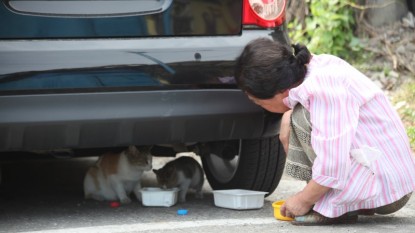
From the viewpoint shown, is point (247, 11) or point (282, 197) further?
point (282, 197)

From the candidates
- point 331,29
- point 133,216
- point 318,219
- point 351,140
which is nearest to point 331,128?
point 351,140

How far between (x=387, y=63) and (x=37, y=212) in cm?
399

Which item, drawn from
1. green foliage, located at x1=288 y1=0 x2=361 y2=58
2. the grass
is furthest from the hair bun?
green foliage, located at x1=288 y1=0 x2=361 y2=58

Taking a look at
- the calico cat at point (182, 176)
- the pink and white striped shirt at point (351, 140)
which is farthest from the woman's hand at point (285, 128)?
the calico cat at point (182, 176)

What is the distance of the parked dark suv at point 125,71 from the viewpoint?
377 centimetres

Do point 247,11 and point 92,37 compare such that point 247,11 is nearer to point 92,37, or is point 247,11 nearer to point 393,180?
point 92,37

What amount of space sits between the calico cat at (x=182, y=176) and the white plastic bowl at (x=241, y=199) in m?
0.49

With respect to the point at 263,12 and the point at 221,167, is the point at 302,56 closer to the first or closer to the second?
the point at 263,12

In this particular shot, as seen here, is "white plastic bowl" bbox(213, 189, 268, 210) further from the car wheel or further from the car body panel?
the car body panel

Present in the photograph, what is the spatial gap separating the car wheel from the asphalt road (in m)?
0.13

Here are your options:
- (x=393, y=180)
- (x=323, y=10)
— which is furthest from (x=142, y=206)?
(x=323, y=10)

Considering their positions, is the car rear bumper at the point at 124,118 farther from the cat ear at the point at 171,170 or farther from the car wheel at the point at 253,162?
the cat ear at the point at 171,170

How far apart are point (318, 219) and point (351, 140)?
0.42 m

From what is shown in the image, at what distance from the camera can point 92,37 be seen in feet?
12.7
